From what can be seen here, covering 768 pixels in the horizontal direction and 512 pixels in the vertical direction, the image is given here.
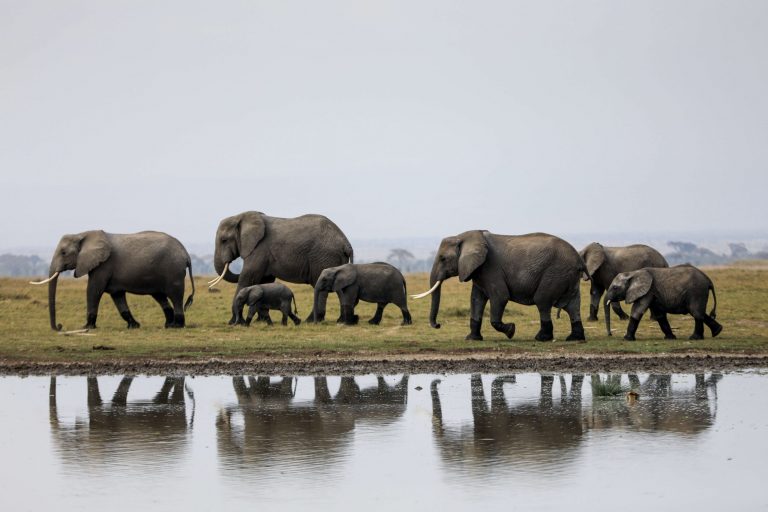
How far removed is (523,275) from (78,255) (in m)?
10.8

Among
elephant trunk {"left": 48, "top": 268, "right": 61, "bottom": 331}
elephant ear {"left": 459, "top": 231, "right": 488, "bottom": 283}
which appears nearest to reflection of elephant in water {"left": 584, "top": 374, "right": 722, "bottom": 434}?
elephant ear {"left": 459, "top": 231, "right": 488, "bottom": 283}

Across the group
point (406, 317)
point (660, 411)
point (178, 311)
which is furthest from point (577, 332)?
point (178, 311)

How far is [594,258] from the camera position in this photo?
31.3 metres

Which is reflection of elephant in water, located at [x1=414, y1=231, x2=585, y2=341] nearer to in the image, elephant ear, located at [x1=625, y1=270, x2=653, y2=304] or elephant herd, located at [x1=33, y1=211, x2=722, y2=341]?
elephant herd, located at [x1=33, y1=211, x2=722, y2=341]

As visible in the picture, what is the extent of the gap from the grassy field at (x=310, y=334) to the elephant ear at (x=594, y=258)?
147 cm

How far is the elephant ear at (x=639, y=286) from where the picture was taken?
1009 inches

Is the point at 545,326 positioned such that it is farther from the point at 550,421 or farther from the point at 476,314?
the point at 550,421

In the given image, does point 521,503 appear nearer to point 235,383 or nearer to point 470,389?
point 470,389

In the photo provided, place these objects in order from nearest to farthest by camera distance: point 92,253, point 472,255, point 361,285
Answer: point 472,255, point 361,285, point 92,253

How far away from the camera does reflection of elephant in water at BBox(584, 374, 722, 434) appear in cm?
1577

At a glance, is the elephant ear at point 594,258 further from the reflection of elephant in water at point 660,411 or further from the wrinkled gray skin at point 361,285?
the reflection of elephant in water at point 660,411

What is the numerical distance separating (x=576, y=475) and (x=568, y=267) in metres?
13.0

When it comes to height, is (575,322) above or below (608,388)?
above

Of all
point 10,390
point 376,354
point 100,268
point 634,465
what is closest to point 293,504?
point 634,465
